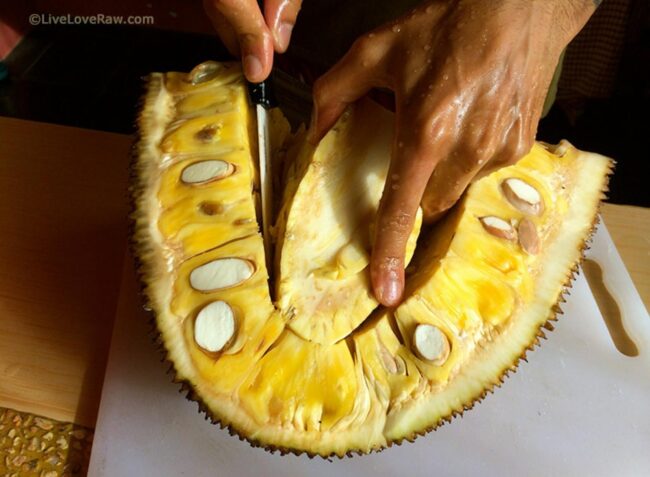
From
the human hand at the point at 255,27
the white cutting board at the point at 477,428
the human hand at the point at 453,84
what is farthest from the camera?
the white cutting board at the point at 477,428

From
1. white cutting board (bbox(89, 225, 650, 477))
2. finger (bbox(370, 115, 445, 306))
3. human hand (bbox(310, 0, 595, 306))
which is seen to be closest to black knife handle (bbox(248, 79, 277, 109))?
human hand (bbox(310, 0, 595, 306))

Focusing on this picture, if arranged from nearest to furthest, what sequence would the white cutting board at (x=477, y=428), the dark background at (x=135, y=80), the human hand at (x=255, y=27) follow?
the human hand at (x=255, y=27) < the white cutting board at (x=477, y=428) < the dark background at (x=135, y=80)

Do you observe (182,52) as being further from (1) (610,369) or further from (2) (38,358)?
(1) (610,369)

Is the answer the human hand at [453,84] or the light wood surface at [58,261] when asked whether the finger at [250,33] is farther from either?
the light wood surface at [58,261]

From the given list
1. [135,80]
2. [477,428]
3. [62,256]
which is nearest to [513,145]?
[477,428]

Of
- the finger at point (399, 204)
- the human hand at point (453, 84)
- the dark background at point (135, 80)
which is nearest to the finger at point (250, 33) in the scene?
the human hand at point (453, 84)

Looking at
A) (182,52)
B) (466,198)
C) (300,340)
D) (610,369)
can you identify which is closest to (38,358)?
(300,340)

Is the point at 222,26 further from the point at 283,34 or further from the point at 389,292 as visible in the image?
the point at 389,292
